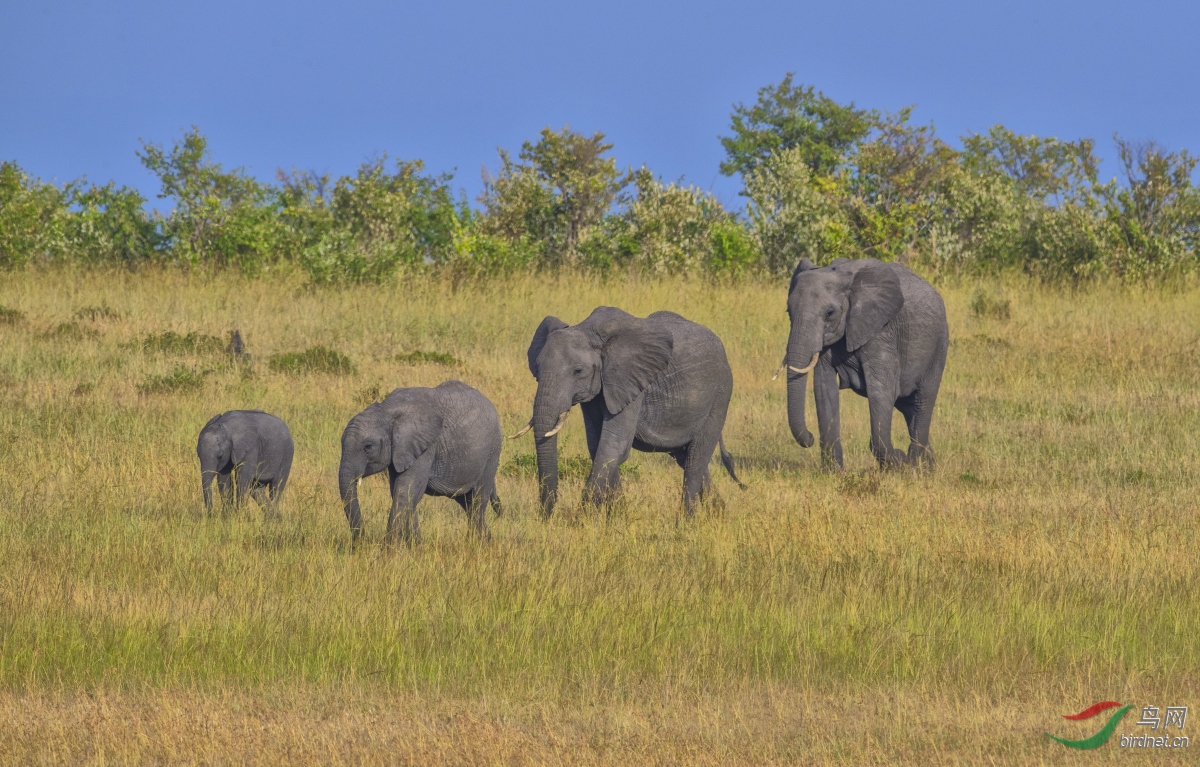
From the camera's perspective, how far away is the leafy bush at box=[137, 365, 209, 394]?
16.3 meters

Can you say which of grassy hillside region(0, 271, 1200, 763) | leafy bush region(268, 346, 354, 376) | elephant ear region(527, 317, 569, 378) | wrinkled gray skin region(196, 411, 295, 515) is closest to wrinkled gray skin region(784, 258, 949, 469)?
grassy hillside region(0, 271, 1200, 763)

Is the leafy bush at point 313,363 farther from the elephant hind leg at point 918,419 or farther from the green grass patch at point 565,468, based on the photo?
the elephant hind leg at point 918,419

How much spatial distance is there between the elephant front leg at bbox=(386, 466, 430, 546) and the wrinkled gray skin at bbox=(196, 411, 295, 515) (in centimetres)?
183

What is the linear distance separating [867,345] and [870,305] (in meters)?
0.47

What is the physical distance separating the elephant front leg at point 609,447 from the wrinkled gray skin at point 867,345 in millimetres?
2993

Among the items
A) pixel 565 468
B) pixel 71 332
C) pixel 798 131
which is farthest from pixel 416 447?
pixel 798 131

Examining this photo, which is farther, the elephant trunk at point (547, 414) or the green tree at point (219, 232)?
the green tree at point (219, 232)

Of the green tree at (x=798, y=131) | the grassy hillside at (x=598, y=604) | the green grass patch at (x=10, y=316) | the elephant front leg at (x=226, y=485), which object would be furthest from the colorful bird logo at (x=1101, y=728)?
the green tree at (x=798, y=131)

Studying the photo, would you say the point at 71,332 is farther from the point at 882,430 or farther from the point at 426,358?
the point at 882,430

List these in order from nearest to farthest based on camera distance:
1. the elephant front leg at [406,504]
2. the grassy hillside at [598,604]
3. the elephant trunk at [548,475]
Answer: the grassy hillside at [598,604] < the elephant front leg at [406,504] < the elephant trunk at [548,475]

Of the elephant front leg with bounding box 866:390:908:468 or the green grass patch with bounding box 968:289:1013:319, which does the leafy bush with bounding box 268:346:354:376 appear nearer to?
the elephant front leg with bounding box 866:390:908:468

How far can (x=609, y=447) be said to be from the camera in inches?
411

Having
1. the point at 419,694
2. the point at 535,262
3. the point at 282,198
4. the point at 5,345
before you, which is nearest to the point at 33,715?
the point at 419,694

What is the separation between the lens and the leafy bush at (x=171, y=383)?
53.6 feet
